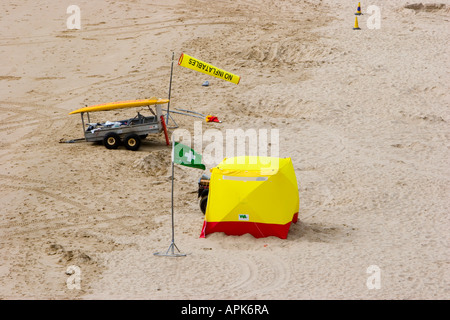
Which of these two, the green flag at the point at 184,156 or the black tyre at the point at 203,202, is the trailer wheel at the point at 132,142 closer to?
the black tyre at the point at 203,202

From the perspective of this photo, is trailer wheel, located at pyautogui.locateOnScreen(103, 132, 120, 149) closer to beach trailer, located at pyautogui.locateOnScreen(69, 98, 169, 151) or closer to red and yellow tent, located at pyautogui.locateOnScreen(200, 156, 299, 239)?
beach trailer, located at pyautogui.locateOnScreen(69, 98, 169, 151)

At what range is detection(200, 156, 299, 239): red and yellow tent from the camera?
13.8 metres

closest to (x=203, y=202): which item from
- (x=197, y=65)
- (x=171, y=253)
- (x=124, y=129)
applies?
(x=171, y=253)

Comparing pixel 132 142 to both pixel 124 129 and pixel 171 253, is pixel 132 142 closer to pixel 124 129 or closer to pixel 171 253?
pixel 124 129

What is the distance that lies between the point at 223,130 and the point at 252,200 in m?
6.36

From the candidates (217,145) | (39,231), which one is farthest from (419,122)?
(39,231)

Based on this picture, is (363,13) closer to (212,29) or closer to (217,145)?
(212,29)

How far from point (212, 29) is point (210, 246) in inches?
528

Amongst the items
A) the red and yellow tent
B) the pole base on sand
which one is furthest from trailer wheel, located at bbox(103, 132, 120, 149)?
the pole base on sand

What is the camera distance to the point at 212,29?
25.8 m

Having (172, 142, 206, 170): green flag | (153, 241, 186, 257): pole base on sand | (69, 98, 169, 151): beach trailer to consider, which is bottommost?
(153, 241, 186, 257): pole base on sand

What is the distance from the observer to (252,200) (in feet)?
45.3

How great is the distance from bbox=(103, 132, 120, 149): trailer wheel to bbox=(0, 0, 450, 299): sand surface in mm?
223

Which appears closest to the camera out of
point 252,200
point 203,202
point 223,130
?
point 252,200
